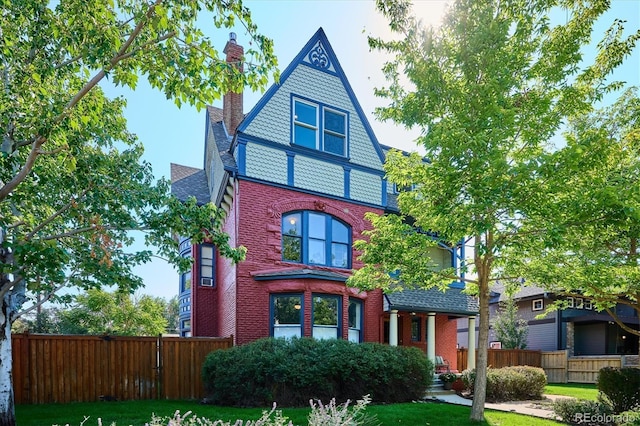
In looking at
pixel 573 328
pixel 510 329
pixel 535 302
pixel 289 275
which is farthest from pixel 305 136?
pixel 573 328

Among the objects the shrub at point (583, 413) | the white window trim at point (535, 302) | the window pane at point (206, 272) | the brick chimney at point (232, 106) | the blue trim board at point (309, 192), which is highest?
the brick chimney at point (232, 106)

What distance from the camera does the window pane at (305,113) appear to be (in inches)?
575

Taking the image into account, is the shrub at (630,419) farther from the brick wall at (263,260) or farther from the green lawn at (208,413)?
the brick wall at (263,260)

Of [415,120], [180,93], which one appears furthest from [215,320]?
[180,93]

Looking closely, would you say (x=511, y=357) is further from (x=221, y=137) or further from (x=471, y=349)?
(x=221, y=137)

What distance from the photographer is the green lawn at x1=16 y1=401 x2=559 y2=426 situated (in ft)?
28.8

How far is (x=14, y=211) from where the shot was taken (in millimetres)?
9320

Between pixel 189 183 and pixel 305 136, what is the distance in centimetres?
782

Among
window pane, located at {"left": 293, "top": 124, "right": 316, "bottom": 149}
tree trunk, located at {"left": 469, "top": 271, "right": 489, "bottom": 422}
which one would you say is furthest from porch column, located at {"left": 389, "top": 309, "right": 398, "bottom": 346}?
window pane, located at {"left": 293, "top": 124, "right": 316, "bottom": 149}

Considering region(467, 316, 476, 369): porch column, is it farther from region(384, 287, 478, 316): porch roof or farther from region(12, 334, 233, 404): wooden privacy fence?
region(12, 334, 233, 404): wooden privacy fence

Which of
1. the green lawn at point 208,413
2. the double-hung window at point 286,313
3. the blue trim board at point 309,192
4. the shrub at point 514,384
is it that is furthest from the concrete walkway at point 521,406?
the blue trim board at point 309,192

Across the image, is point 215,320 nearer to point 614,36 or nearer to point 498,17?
point 498,17

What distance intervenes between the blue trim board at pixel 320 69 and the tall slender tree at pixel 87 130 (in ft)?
14.6

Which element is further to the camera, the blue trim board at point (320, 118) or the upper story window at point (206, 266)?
the upper story window at point (206, 266)
